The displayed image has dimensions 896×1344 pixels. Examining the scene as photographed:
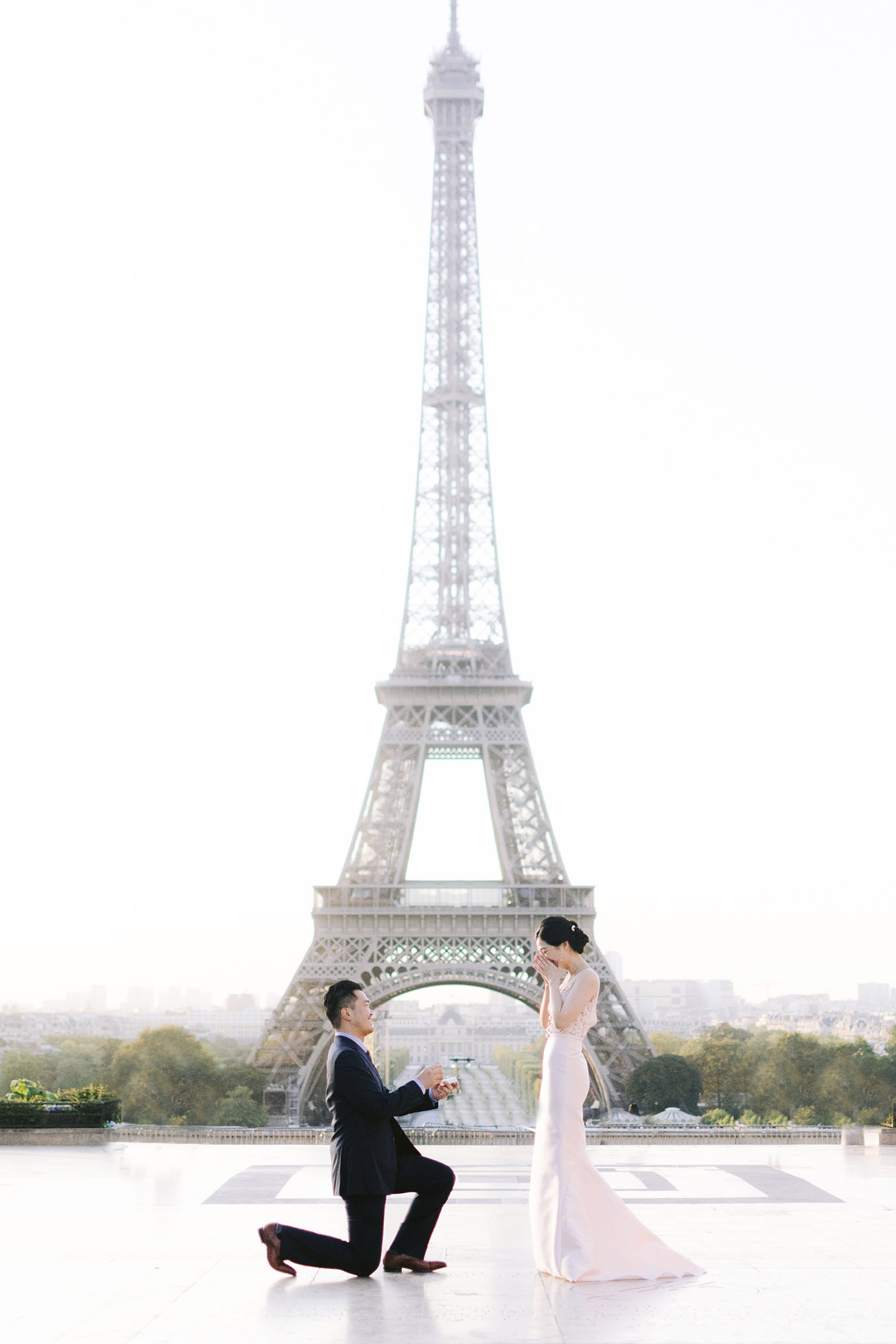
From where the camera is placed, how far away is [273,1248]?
26.6 feet

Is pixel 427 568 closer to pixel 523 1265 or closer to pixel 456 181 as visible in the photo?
pixel 456 181

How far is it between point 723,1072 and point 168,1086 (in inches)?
859

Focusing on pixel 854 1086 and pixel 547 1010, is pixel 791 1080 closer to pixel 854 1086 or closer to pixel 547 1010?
pixel 854 1086

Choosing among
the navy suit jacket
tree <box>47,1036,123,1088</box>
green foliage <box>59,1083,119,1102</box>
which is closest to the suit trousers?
the navy suit jacket

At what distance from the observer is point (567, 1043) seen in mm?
8648

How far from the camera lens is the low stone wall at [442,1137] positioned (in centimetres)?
1848

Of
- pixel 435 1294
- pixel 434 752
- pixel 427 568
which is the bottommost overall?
pixel 435 1294

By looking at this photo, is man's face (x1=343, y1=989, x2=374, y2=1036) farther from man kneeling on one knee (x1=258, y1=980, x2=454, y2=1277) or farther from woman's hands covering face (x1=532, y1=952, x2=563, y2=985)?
woman's hands covering face (x1=532, y1=952, x2=563, y2=985)

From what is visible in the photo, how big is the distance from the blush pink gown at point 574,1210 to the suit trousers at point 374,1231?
62 cm

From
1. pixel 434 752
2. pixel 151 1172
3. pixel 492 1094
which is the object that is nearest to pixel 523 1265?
pixel 151 1172

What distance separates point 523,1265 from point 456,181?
46.6 meters

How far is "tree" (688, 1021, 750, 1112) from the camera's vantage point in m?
55.5

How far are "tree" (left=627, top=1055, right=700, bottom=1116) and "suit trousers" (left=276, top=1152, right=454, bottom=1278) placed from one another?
34188 millimetres

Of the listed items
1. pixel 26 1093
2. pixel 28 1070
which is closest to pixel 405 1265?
pixel 26 1093
